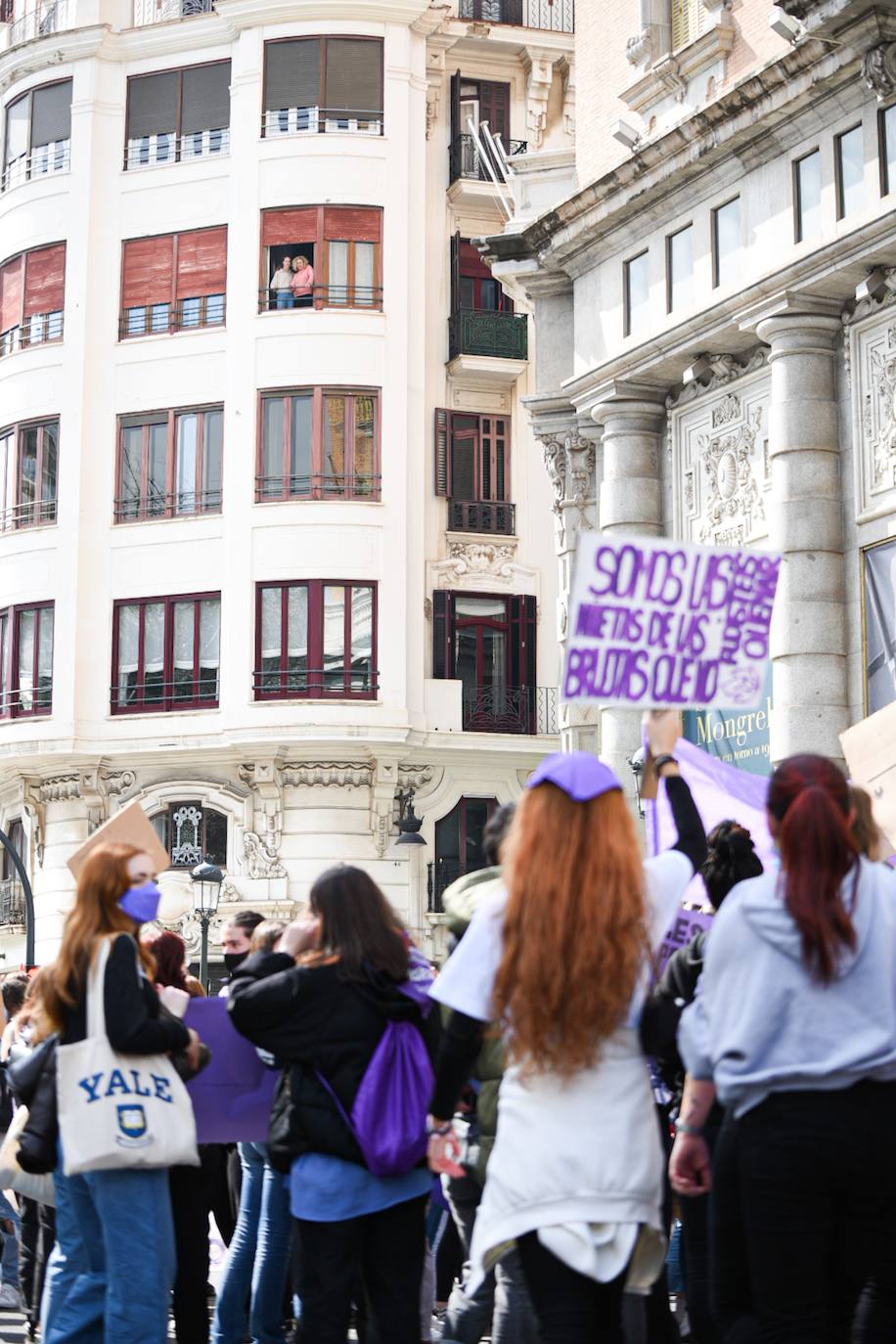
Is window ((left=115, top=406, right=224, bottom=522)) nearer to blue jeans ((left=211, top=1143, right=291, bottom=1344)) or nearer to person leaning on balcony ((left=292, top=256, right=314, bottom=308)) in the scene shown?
person leaning on balcony ((left=292, top=256, right=314, bottom=308))

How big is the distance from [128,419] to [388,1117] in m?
29.1

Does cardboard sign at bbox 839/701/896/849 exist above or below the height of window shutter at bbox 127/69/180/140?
below

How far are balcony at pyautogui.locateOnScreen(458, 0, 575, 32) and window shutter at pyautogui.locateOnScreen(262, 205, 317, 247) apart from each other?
17.8 feet

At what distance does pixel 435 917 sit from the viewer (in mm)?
32875

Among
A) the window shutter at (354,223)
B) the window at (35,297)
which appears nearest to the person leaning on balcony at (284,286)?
the window shutter at (354,223)

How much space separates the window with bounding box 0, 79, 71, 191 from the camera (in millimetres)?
35531

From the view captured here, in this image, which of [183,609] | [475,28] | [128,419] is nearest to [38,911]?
[183,609]

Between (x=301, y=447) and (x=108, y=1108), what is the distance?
27.0 m

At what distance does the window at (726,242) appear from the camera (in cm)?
2003

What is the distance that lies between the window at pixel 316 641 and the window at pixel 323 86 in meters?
7.67

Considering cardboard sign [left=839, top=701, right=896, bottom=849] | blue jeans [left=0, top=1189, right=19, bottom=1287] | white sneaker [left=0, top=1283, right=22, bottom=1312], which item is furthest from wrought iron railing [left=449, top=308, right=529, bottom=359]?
cardboard sign [left=839, top=701, right=896, bottom=849]

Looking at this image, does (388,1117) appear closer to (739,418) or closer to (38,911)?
(739,418)

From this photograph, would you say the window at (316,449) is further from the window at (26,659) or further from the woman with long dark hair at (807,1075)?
the woman with long dark hair at (807,1075)

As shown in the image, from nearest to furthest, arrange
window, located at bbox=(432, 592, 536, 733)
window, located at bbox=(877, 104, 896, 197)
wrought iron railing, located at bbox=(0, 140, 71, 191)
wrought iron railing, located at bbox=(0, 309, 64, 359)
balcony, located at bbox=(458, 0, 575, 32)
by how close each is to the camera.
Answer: window, located at bbox=(877, 104, 896, 197) < window, located at bbox=(432, 592, 536, 733) < wrought iron railing, located at bbox=(0, 309, 64, 359) < wrought iron railing, located at bbox=(0, 140, 71, 191) < balcony, located at bbox=(458, 0, 575, 32)
